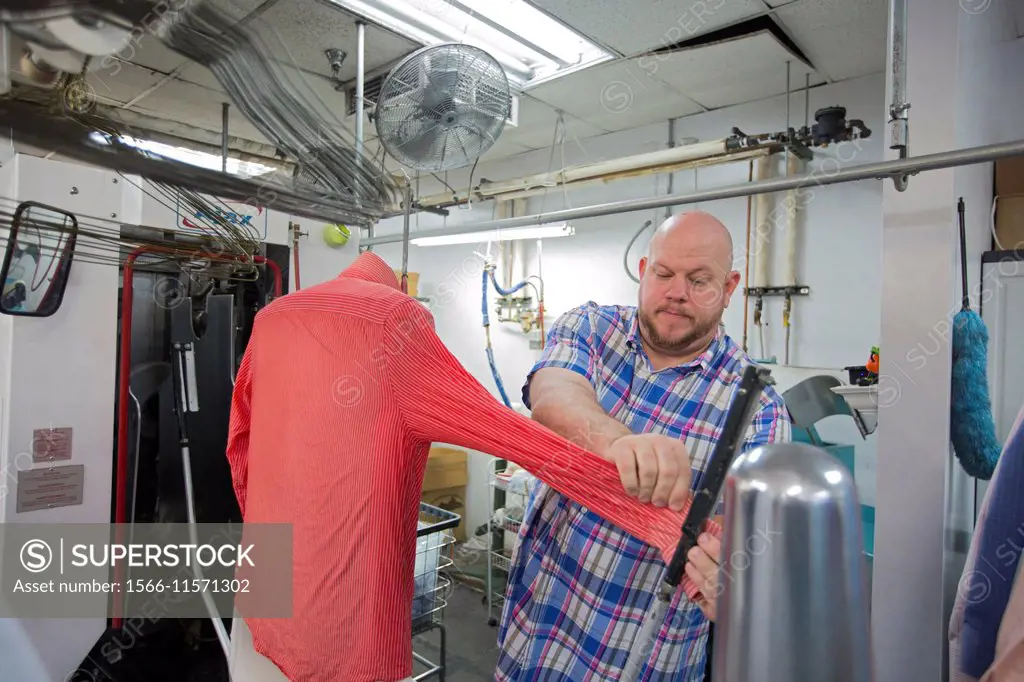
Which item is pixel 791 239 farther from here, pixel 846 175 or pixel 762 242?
pixel 846 175

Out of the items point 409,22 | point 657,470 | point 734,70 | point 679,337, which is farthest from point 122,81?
point 657,470

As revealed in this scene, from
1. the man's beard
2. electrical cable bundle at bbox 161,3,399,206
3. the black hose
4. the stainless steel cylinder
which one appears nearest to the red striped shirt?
the stainless steel cylinder

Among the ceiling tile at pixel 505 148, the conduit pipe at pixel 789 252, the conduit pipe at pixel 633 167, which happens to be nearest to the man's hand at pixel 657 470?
the conduit pipe at pixel 633 167

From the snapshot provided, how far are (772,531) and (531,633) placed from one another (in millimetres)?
1177

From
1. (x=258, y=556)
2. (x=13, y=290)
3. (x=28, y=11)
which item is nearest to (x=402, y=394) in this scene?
(x=258, y=556)

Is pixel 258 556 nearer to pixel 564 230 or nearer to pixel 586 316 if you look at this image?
pixel 586 316

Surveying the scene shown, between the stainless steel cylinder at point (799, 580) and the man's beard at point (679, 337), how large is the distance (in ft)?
3.36

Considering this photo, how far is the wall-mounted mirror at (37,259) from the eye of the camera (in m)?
1.68

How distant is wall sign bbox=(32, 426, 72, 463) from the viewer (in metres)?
1.81

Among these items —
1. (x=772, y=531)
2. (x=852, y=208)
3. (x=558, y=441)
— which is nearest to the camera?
(x=772, y=531)

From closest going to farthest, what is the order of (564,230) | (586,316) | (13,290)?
(586,316) → (13,290) → (564,230)

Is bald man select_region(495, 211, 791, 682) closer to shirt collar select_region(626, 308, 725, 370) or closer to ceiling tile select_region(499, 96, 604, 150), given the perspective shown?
shirt collar select_region(626, 308, 725, 370)

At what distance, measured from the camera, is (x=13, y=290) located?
1.70 meters

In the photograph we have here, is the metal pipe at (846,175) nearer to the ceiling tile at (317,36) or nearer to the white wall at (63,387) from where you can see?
the white wall at (63,387)
